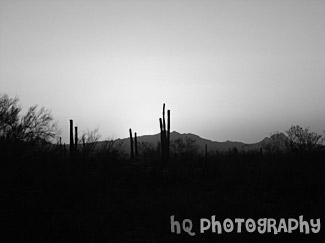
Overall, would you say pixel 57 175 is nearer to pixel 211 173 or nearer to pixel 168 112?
pixel 211 173

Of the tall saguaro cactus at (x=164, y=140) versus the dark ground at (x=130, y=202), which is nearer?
the dark ground at (x=130, y=202)

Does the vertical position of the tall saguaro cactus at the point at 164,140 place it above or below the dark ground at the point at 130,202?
above

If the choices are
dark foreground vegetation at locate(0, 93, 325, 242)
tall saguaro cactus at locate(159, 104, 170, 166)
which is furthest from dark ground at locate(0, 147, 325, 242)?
tall saguaro cactus at locate(159, 104, 170, 166)

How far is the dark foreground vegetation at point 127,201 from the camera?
9562 mm

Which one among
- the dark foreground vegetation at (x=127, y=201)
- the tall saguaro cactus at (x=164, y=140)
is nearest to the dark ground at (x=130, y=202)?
the dark foreground vegetation at (x=127, y=201)

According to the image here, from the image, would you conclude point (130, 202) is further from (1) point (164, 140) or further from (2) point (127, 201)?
(1) point (164, 140)

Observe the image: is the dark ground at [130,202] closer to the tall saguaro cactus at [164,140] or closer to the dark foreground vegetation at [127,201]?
the dark foreground vegetation at [127,201]

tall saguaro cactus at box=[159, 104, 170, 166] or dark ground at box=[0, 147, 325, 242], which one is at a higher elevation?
tall saguaro cactus at box=[159, 104, 170, 166]

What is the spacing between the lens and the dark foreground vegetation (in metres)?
9.56

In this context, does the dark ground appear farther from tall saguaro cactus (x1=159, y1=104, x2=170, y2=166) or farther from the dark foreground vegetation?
tall saguaro cactus (x1=159, y1=104, x2=170, y2=166)

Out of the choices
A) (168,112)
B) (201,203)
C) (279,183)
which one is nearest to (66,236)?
(201,203)

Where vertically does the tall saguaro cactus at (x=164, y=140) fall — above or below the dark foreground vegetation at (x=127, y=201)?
above

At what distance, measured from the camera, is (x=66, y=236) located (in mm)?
9625

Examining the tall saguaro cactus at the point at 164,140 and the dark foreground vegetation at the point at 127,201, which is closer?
the dark foreground vegetation at the point at 127,201
